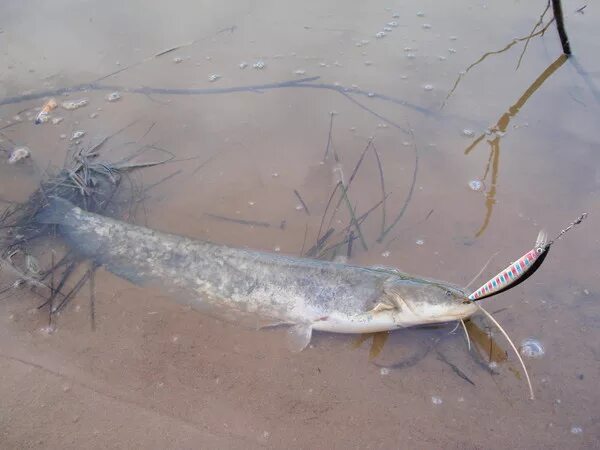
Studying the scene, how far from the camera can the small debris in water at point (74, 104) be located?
15.4ft

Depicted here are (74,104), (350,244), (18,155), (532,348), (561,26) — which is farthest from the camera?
(74,104)

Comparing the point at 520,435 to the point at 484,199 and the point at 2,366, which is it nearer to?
the point at 484,199

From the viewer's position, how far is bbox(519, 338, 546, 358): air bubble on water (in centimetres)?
275

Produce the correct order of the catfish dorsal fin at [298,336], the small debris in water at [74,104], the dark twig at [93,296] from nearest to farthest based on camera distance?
1. the catfish dorsal fin at [298,336]
2. the dark twig at [93,296]
3. the small debris in water at [74,104]

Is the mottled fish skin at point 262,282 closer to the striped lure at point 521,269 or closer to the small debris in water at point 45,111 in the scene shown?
the striped lure at point 521,269

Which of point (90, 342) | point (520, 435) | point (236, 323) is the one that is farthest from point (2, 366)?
point (520, 435)

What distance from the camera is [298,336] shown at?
2.89 metres

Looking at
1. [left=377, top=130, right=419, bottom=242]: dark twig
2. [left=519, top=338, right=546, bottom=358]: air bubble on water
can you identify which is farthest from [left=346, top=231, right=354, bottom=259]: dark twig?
[left=519, top=338, right=546, bottom=358]: air bubble on water

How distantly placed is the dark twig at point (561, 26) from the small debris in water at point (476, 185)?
2.13 meters

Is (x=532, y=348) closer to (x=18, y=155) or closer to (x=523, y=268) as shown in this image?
(x=523, y=268)

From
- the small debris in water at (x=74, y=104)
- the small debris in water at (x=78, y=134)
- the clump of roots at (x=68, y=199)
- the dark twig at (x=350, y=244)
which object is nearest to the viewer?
the clump of roots at (x=68, y=199)

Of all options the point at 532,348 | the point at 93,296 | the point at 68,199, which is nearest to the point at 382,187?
the point at 532,348

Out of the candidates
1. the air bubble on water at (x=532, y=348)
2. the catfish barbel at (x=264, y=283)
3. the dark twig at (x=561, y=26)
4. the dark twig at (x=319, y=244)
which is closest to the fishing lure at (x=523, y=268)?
the catfish barbel at (x=264, y=283)

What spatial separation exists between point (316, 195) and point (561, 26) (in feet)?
10.4
